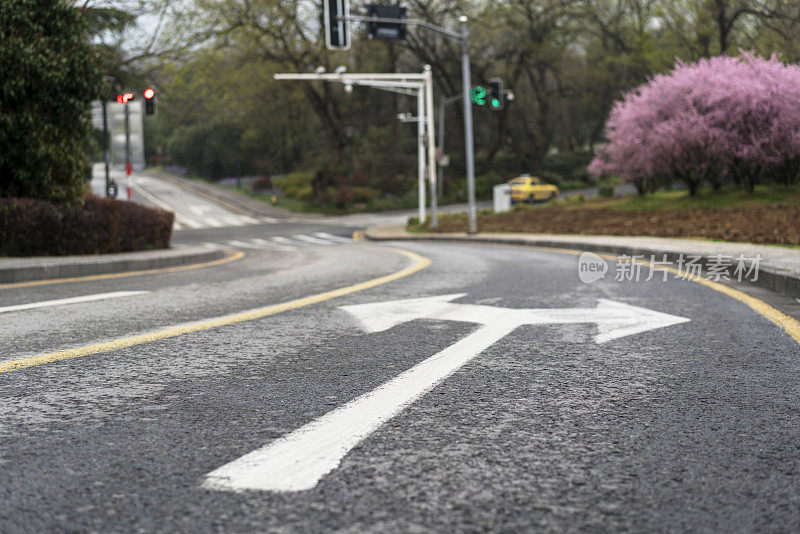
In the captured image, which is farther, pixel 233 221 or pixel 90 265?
pixel 233 221

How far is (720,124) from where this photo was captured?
92.6 feet

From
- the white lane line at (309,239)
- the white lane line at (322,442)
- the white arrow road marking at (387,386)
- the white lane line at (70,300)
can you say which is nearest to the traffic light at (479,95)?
the white lane line at (309,239)

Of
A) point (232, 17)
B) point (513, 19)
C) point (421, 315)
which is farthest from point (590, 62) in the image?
point (421, 315)

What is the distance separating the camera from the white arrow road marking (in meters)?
2.90

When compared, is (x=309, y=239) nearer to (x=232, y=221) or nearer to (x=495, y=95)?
(x=495, y=95)

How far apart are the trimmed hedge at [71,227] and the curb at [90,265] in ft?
1.83

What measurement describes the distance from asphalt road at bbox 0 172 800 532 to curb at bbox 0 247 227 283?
4.81 meters

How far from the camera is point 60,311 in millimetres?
7293

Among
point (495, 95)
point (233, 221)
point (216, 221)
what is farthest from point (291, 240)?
point (216, 221)

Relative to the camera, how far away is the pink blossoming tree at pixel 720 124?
27.1 meters

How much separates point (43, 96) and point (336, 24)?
7.99 meters

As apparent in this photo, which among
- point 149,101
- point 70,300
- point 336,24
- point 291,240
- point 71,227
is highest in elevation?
point 336,24

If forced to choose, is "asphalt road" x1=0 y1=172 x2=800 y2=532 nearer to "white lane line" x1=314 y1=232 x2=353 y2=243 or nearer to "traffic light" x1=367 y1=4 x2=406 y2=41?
"traffic light" x1=367 y1=4 x2=406 y2=41

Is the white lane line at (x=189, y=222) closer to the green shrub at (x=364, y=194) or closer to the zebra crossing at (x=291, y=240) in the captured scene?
the green shrub at (x=364, y=194)
